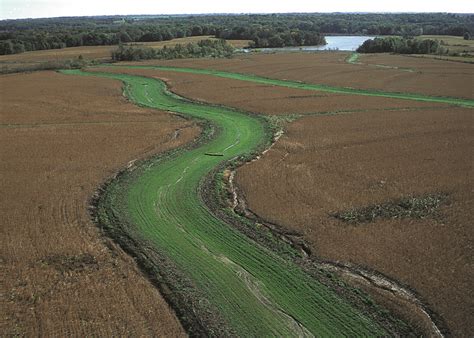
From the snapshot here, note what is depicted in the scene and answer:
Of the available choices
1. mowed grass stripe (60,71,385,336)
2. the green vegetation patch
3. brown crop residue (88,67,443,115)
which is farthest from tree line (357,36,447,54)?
mowed grass stripe (60,71,385,336)

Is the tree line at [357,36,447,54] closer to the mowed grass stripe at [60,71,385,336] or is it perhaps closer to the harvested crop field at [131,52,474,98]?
the harvested crop field at [131,52,474,98]

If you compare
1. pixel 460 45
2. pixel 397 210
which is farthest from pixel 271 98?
pixel 460 45

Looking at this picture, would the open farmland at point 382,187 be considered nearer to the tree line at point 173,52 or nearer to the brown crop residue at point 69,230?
the brown crop residue at point 69,230

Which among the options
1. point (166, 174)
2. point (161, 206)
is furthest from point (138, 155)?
point (161, 206)

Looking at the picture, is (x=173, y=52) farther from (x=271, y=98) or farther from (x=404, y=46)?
(x=271, y=98)

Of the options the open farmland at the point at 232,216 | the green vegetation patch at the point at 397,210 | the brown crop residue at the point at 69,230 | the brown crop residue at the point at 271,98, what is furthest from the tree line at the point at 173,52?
the green vegetation patch at the point at 397,210

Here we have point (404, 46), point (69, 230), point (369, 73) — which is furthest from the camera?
point (404, 46)
